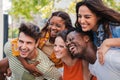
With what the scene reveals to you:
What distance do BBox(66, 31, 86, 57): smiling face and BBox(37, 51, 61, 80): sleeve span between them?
1.12 ft

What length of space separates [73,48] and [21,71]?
1.90 ft

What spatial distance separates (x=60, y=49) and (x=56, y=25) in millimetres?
275

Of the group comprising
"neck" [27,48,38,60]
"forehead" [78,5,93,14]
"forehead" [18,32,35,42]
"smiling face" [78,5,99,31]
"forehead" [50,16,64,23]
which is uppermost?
"forehead" [78,5,93,14]

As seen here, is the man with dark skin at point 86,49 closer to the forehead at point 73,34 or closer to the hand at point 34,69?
the forehead at point 73,34

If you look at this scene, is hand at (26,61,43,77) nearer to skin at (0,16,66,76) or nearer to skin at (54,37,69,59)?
skin at (0,16,66,76)

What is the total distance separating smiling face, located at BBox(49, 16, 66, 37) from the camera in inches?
104

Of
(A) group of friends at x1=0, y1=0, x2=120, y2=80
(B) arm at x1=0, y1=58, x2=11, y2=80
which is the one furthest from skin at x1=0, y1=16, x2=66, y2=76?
(B) arm at x1=0, y1=58, x2=11, y2=80

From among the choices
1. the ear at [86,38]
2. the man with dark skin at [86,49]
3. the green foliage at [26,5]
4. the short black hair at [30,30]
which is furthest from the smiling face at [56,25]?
the green foliage at [26,5]

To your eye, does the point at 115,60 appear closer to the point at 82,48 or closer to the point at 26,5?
the point at 82,48

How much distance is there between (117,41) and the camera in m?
2.09

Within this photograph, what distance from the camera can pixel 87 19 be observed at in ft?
7.36

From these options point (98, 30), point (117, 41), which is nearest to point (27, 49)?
point (98, 30)

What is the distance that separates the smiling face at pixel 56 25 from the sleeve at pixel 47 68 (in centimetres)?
22

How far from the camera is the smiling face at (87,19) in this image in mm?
2244
